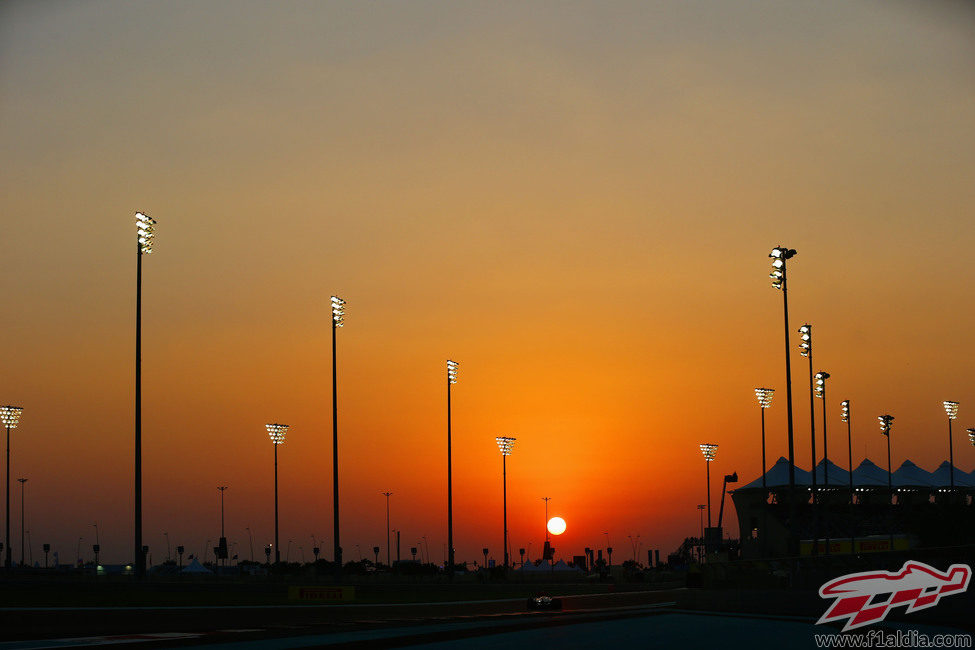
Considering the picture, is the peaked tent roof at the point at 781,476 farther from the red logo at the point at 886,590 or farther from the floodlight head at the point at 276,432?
the red logo at the point at 886,590

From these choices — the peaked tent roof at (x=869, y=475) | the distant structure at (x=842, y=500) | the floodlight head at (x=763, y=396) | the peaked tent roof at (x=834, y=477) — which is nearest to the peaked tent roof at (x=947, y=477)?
the distant structure at (x=842, y=500)

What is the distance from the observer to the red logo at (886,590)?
36.0m

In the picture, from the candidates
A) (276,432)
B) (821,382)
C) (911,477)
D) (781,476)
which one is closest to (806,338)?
(821,382)

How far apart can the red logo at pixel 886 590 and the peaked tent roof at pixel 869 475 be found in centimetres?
10476

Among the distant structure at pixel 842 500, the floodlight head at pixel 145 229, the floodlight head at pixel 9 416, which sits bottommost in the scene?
the distant structure at pixel 842 500

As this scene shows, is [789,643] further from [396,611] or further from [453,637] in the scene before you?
[396,611]

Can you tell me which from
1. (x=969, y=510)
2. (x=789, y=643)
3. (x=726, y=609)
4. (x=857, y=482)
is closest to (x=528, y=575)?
(x=857, y=482)

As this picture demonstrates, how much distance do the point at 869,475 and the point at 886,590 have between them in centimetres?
11492

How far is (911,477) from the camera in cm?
15225

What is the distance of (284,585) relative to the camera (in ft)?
240

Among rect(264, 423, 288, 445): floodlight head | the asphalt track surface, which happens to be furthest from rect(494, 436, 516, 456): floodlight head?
the asphalt track surface

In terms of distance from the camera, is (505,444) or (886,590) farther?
(505,444)

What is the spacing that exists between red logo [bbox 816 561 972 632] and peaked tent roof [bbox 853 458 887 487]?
105 m

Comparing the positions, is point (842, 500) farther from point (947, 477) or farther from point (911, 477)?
point (947, 477)
